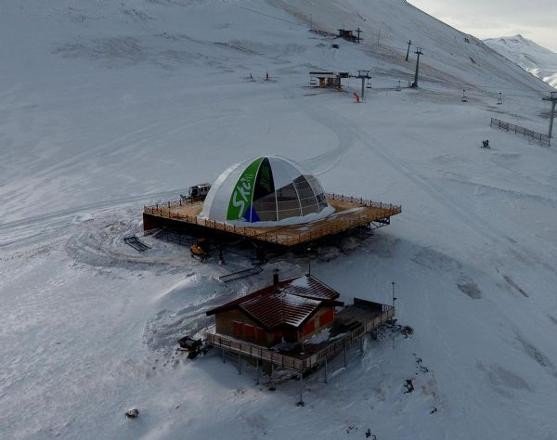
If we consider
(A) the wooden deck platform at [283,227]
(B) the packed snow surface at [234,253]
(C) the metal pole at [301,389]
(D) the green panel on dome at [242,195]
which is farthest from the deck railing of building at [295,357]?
(D) the green panel on dome at [242,195]

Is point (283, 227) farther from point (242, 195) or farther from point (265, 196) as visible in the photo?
point (242, 195)

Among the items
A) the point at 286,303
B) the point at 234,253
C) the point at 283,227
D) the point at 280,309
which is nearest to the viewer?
the point at 280,309

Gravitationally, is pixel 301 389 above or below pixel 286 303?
→ below

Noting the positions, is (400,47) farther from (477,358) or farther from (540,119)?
(477,358)

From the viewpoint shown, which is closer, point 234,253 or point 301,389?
point 301,389

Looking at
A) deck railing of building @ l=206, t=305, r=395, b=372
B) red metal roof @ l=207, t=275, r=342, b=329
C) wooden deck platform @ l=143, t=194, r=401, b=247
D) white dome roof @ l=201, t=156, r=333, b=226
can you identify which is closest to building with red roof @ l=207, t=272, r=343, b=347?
red metal roof @ l=207, t=275, r=342, b=329

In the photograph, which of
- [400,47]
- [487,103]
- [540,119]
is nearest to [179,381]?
[540,119]

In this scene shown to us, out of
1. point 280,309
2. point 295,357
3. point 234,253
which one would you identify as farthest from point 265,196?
point 295,357
